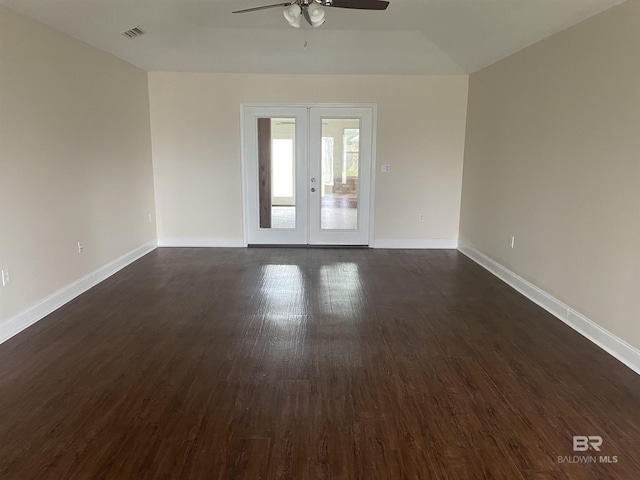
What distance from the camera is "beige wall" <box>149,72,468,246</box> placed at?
20.5ft

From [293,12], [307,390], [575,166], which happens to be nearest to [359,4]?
[293,12]

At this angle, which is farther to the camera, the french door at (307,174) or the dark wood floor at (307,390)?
the french door at (307,174)

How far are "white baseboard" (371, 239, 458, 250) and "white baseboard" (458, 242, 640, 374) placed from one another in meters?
1.12

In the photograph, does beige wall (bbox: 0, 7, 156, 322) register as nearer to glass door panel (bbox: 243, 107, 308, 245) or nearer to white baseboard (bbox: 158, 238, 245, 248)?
white baseboard (bbox: 158, 238, 245, 248)

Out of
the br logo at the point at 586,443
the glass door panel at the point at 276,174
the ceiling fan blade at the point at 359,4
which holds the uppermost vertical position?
the ceiling fan blade at the point at 359,4

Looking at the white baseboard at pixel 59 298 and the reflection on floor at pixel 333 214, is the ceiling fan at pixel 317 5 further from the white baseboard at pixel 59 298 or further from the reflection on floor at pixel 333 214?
the reflection on floor at pixel 333 214

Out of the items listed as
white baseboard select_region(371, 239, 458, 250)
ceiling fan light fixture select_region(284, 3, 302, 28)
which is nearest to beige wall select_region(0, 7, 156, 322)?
ceiling fan light fixture select_region(284, 3, 302, 28)

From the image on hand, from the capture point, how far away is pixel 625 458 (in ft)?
6.96

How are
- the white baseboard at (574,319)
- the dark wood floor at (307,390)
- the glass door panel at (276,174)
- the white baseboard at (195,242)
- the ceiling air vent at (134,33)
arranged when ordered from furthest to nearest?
the white baseboard at (195,242)
the glass door panel at (276,174)
the ceiling air vent at (134,33)
the white baseboard at (574,319)
the dark wood floor at (307,390)

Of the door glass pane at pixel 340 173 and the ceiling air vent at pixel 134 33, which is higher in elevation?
the ceiling air vent at pixel 134 33

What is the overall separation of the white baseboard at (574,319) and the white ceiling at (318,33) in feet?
7.88

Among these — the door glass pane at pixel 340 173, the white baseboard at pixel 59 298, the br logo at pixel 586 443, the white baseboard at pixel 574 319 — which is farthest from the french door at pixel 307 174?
the br logo at pixel 586 443

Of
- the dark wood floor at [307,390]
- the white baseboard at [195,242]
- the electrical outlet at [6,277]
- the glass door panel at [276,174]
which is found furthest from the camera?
the white baseboard at [195,242]

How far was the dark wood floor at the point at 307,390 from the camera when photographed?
2096 millimetres
